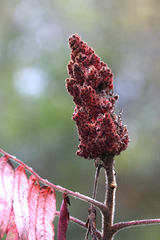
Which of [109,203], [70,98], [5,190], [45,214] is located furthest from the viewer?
[70,98]

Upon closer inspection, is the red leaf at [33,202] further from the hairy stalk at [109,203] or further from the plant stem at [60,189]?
the hairy stalk at [109,203]

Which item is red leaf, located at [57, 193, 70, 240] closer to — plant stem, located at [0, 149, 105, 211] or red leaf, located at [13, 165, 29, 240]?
plant stem, located at [0, 149, 105, 211]

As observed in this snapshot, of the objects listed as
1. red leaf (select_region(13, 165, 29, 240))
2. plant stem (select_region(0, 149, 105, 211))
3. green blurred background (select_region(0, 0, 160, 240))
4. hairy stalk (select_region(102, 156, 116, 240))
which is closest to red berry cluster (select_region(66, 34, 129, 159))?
hairy stalk (select_region(102, 156, 116, 240))

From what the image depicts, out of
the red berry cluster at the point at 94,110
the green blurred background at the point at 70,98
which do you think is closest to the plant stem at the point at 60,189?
the red berry cluster at the point at 94,110

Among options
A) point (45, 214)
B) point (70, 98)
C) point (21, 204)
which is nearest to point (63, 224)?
point (45, 214)

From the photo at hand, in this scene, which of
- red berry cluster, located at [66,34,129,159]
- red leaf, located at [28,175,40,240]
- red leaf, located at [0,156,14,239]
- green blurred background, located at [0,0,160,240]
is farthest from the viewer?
green blurred background, located at [0,0,160,240]

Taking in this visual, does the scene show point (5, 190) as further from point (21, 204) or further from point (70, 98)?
point (70, 98)
